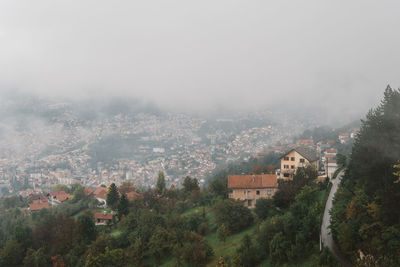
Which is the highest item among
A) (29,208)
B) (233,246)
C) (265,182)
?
(265,182)

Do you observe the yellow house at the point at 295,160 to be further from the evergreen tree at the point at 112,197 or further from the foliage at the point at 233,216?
the evergreen tree at the point at 112,197

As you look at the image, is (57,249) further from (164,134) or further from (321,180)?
(164,134)

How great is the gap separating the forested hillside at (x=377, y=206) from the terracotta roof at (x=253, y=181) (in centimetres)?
1079

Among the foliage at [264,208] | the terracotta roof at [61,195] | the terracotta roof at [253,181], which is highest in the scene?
the terracotta roof at [253,181]

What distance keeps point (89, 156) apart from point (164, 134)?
1947 inches

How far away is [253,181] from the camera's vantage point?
2827 centimetres

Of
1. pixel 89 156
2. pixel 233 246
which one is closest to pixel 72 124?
pixel 89 156

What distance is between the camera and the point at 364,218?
43.4 feet

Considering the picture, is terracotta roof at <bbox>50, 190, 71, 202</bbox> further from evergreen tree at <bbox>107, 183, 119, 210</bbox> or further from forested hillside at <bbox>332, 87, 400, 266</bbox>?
forested hillside at <bbox>332, 87, 400, 266</bbox>

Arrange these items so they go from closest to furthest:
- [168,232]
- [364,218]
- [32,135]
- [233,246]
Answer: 1. [364,218]
2. [233,246]
3. [168,232]
4. [32,135]

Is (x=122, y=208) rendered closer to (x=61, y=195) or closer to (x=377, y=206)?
(x=377, y=206)

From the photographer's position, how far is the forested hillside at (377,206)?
11352mm

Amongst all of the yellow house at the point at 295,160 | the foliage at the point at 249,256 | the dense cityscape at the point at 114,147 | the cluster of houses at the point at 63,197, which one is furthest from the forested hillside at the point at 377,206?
the dense cityscape at the point at 114,147

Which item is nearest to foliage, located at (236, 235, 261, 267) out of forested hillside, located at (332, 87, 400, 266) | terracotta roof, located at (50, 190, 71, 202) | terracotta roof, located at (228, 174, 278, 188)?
forested hillside, located at (332, 87, 400, 266)
